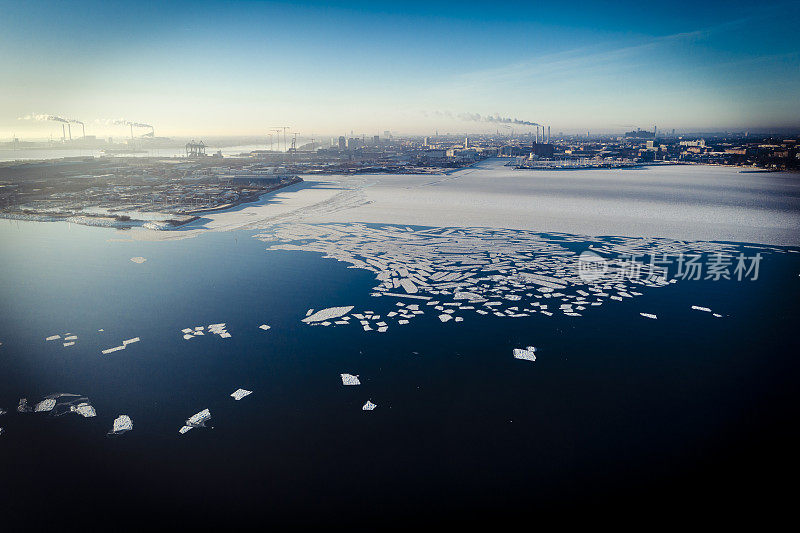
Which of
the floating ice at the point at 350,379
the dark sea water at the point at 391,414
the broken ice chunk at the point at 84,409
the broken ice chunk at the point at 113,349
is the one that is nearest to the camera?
the dark sea water at the point at 391,414

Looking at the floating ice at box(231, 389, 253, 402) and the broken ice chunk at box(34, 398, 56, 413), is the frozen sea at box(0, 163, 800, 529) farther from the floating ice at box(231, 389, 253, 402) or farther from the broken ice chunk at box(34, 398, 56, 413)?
the broken ice chunk at box(34, 398, 56, 413)

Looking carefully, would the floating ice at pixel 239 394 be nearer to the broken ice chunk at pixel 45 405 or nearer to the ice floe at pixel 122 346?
the broken ice chunk at pixel 45 405

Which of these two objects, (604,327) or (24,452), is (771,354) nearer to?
(604,327)

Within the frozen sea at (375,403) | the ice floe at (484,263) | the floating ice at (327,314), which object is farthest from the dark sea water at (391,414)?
the ice floe at (484,263)

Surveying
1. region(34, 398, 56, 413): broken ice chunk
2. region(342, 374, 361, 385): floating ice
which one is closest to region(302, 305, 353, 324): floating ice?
region(342, 374, 361, 385): floating ice

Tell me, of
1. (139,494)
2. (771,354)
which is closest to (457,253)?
(771,354)
